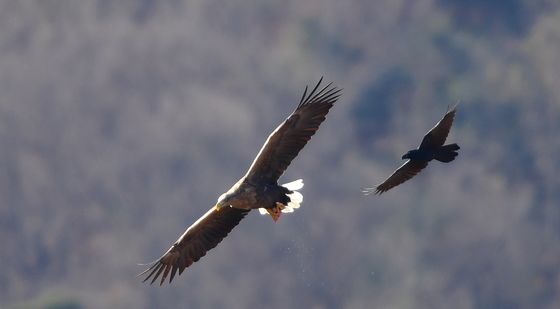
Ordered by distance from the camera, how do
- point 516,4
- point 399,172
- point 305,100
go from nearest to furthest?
1. point 305,100
2. point 399,172
3. point 516,4

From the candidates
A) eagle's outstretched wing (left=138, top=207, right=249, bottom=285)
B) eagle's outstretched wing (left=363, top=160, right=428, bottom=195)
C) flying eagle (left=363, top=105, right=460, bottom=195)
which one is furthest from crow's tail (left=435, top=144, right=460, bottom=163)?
eagle's outstretched wing (left=138, top=207, right=249, bottom=285)

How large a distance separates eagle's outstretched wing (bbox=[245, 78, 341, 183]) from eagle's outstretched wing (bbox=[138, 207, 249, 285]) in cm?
155

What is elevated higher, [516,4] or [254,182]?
[516,4]

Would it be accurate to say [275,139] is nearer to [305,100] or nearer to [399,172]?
[305,100]

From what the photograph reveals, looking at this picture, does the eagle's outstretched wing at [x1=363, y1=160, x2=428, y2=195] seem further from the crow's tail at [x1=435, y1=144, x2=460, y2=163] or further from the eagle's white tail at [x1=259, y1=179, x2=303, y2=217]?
the eagle's white tail at [x1=259, y1=179, x2=303, y2=217]

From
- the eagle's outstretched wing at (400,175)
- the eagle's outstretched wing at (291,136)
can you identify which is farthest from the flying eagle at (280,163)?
the eagle's outstretched wing at (400,175)

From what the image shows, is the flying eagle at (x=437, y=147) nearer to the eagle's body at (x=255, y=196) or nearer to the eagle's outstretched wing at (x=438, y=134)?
the eagle's outstretched wing at (x=438, y=134)

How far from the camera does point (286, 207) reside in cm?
1967

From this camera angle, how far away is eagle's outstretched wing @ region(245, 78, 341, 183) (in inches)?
762

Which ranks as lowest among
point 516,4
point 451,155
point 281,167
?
point 451,155

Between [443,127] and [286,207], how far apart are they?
10.8ft

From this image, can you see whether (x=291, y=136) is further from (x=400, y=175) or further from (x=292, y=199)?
(x=400, y=175)

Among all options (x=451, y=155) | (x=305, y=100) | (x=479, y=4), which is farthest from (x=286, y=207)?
(x=479, y=4)

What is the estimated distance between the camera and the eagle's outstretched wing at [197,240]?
20922 millimetres
